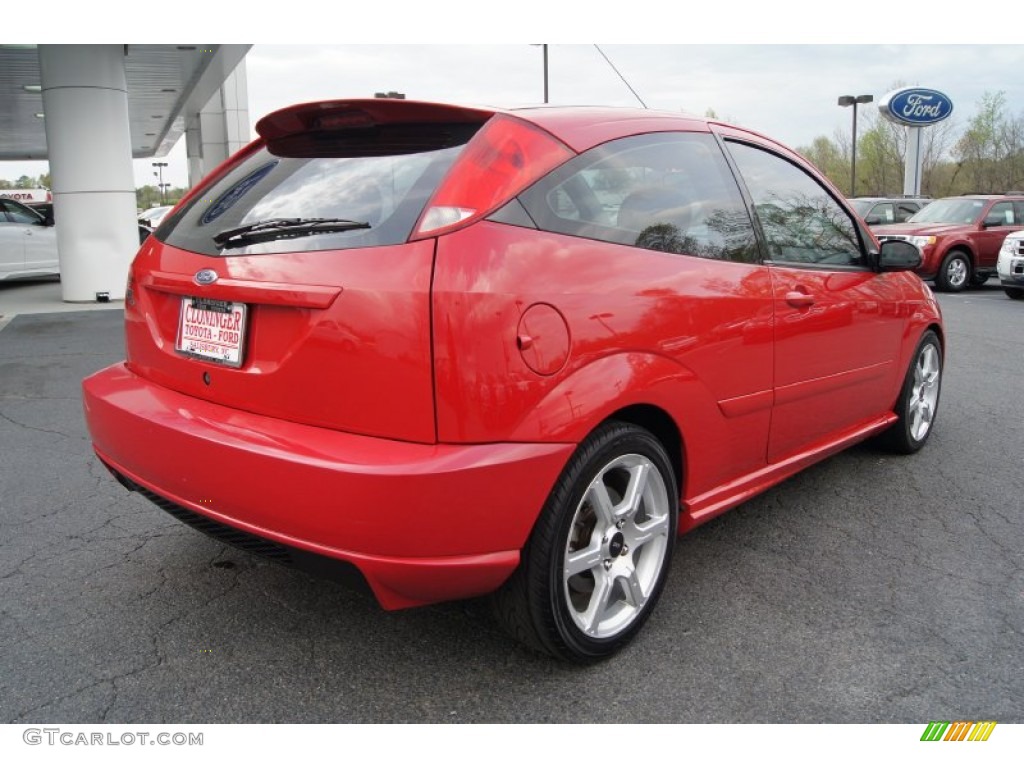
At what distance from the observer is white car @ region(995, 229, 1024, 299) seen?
12984mm

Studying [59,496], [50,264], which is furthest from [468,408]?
[50,264]

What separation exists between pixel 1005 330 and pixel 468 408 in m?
9.48

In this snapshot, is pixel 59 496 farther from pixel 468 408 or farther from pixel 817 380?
pixel 817 380

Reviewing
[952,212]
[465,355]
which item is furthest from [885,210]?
[465,355]

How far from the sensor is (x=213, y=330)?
8.13 feet

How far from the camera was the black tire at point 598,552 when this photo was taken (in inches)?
91.8

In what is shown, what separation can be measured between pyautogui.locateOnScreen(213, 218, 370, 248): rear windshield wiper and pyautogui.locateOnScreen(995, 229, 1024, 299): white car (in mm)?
13365

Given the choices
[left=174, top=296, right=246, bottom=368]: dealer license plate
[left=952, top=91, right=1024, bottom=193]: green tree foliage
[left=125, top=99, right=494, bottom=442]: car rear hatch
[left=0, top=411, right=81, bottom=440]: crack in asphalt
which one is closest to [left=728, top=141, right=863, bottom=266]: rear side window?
[left=125, top=99, right=494, bottom=442]: car rear hatch

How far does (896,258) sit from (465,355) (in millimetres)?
2604

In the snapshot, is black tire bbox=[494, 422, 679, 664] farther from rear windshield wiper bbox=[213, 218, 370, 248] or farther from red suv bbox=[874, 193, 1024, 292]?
red suv bbox=[874, 193, 1024, 292]

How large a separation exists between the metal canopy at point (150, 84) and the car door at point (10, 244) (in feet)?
11.2

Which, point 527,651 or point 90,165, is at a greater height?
point 90,165

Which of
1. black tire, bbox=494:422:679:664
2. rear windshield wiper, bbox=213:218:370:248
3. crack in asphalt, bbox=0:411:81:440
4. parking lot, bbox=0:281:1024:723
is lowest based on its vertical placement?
parking lot, bbox=0:281:1024:723

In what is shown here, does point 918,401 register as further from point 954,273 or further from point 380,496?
point 954,273
